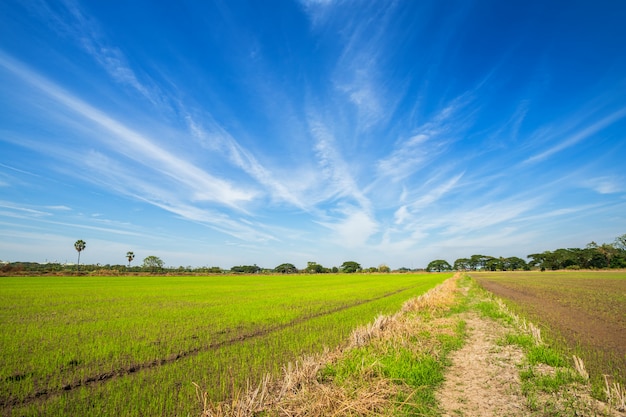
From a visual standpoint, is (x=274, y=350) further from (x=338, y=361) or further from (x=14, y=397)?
(x=14, y=397)

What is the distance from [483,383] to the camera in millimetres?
6773

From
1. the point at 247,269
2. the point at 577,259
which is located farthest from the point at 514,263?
the point at 247,269

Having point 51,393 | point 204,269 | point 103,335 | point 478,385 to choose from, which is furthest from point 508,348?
point 204,269

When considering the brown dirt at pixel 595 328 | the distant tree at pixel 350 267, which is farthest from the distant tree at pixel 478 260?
the brown dirt at pixel 595 328

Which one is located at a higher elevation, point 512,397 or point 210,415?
point 210,415

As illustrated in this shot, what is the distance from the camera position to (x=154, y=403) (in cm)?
555

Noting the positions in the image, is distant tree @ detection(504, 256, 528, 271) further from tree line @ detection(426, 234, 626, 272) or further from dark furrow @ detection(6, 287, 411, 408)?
dark furrow @ detection(6, 287, 411, 408)

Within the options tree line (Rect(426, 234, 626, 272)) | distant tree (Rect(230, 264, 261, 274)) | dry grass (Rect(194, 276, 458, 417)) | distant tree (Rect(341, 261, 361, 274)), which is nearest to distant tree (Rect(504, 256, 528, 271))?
tree line (Rect(426, 234, 626, 272))

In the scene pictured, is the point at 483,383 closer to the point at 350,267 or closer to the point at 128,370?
the point at 128,370

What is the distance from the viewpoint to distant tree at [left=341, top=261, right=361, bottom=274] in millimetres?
182125

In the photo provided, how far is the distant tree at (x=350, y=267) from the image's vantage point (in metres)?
182

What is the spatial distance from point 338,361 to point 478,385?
3.31 meters

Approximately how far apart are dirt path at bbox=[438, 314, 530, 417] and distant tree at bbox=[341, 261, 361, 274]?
17598 centimetres

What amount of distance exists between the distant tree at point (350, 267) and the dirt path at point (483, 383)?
175979 millimetres
